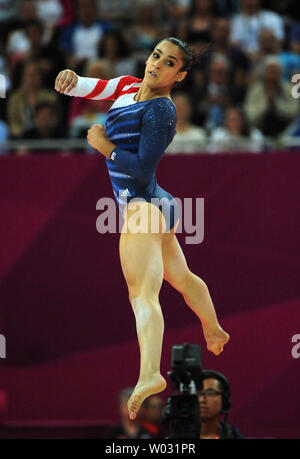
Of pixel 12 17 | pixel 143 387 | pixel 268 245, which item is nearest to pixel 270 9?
pixel 12 17

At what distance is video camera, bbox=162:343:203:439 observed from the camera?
504 centimetres

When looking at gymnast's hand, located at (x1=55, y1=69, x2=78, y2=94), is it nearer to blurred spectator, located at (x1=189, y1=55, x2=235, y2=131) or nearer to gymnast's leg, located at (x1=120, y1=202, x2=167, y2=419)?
gymnast's leg, located at (x1=120, y1=202, x2=167, y2=419)

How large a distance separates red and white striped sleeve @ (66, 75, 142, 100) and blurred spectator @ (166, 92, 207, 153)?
2756mm

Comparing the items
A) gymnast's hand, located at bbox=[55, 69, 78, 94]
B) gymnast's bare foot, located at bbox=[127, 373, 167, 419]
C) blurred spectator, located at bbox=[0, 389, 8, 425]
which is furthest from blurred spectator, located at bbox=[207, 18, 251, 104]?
gymnast's bare foot, located at bbox=[127, 373, 167, 419]

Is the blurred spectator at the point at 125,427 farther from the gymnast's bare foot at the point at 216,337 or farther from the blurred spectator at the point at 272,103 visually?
the blurred spectator at the point at 272,103

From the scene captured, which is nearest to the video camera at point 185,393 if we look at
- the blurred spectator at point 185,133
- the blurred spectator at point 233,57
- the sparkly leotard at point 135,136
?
A: the sparkly leotard at point 135,136

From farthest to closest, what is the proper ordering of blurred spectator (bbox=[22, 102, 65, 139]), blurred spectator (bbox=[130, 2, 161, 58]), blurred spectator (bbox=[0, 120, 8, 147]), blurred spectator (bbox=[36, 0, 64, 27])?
1. blurred spectator (bbox=[36, 0, 64, 27])
2. blurred spectator (bbox=[130, 2, 161, 58])
3. blurred spectator (bbox=[0, 120, 8, 147])
4. blurred spectator (bbox=[22, 102, 65, 139])

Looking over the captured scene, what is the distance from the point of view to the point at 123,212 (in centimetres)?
466

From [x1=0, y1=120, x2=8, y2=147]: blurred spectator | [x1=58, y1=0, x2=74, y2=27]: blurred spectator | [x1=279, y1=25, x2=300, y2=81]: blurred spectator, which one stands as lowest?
[x1=0, y1=120, x2=8, y2=147]: blurred spectator

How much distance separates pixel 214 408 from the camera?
5906mm

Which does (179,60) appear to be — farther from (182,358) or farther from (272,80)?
(272,80)

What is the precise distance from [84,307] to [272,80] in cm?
240

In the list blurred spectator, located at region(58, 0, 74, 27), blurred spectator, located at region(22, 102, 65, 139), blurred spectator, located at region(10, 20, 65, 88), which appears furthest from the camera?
blurred spectator, located at region(58, 0, 74, 27)

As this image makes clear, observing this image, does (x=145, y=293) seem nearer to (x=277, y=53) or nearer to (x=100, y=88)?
(x=100, y=88)
